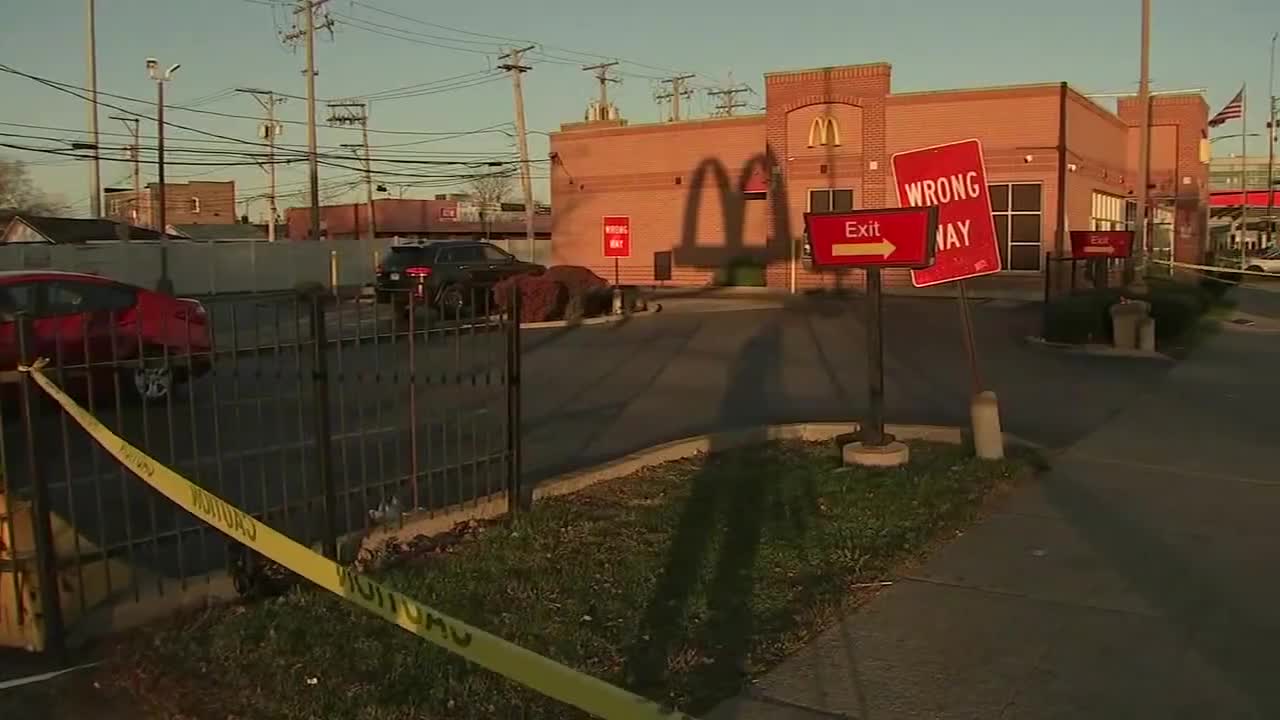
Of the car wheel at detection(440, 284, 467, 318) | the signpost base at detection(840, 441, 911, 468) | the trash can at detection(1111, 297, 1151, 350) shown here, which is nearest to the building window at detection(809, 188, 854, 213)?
Result: the trash can at detection(1111, 297, 1151, 350)

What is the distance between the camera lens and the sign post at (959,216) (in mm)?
8531

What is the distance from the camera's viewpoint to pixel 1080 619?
5160 millimetres

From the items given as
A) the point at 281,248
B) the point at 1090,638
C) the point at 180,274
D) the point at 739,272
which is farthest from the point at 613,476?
the point at 281,248

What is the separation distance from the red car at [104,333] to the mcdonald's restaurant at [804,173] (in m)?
20.9

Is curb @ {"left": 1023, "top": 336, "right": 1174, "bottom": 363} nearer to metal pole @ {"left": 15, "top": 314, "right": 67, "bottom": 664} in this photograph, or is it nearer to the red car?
the red car

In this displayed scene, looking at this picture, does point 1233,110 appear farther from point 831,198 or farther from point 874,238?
point 874,238

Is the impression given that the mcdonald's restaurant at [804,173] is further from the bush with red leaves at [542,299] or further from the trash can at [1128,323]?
the trash can at [1128,323]

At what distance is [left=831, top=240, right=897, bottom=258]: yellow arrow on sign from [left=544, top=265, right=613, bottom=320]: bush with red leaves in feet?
50.6

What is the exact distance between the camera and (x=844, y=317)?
2508 cm

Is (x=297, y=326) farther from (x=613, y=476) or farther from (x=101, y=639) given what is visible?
(x=613, y=476)

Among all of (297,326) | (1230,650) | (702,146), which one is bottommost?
(1230,650)

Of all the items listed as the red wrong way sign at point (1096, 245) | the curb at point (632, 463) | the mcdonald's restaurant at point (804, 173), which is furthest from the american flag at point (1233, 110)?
the curb at point (632, 463)

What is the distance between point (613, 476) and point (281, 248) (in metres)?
40.1

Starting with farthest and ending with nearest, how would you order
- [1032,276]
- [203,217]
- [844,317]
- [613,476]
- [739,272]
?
1. [203,217]
2. [739,272]
3. [1032,276]
4. [844,317]
5. [613,476]
